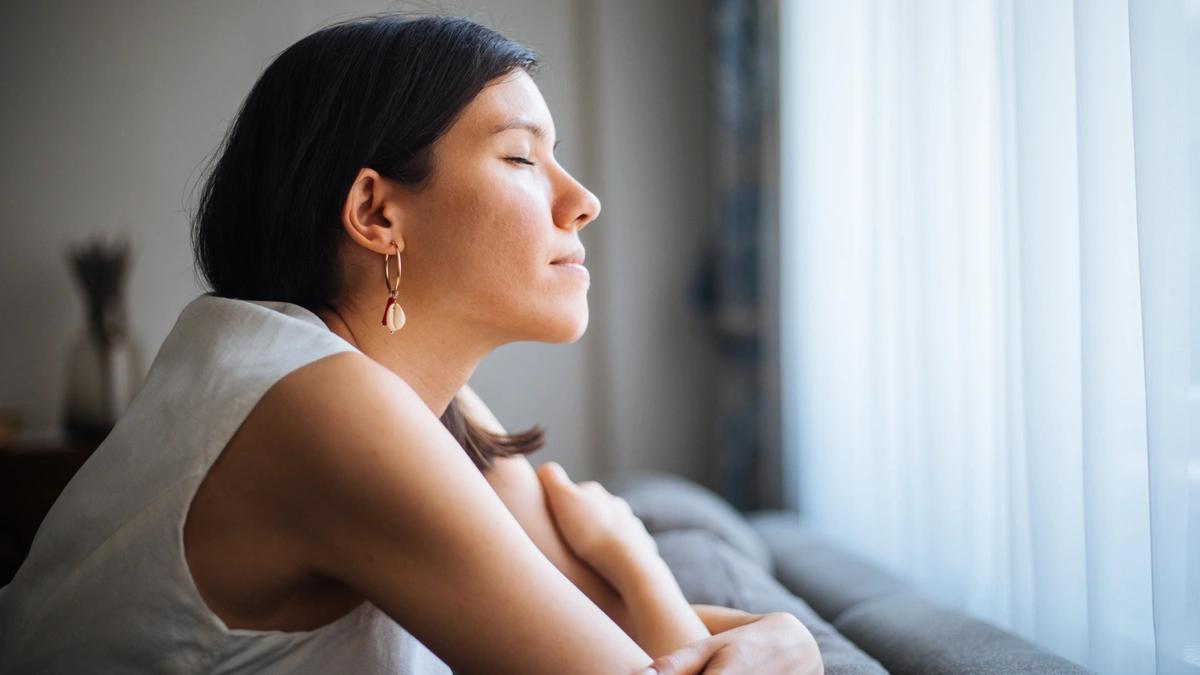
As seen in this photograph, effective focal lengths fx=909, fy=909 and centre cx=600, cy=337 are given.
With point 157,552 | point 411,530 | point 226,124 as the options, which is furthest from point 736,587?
point 226,124

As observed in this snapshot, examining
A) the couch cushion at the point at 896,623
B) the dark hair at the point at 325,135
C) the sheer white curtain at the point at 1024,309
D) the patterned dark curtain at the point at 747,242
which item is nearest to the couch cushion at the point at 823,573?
the couch cushion at the point at 896,623

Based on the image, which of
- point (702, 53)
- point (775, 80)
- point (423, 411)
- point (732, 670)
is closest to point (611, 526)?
point (732, 670)

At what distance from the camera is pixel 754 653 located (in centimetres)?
97

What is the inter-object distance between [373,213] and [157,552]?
434mm

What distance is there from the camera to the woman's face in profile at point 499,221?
3.52ft

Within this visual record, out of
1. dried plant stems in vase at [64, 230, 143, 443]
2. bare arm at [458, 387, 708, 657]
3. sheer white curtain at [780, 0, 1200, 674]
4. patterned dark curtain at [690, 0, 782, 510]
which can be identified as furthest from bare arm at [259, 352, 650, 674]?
dried plant stems in vase at [64, 230, 143, 443]

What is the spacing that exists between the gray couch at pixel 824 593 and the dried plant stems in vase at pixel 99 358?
1.81m

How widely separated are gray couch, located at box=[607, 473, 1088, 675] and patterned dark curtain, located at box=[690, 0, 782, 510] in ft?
2.62

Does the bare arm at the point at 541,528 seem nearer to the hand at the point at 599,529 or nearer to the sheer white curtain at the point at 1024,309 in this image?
the hand at the point at 599,529

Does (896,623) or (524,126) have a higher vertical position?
(524,126)

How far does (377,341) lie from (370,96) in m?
0.29

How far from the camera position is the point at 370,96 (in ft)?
3.43

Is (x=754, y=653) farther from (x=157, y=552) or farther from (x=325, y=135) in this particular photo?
(x=325, y=135)

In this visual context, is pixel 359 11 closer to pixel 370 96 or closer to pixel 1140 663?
pixel 370 96
